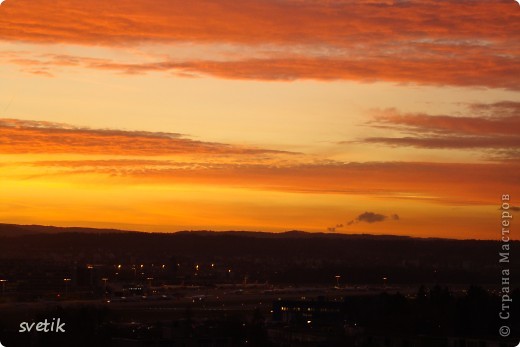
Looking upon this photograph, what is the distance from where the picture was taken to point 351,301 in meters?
42.2

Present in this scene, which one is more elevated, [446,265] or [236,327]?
[446,265]

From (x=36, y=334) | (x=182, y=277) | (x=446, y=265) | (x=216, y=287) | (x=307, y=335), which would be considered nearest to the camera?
(x=36, y=334)

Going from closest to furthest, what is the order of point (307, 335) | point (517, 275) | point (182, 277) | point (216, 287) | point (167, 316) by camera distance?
1. point (307, 335)
2. point (167, 316)
3. point (517, 275)
4. point (216, 287)
5. point (182, 277)

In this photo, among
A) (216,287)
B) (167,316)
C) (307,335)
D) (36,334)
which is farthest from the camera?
(216,287)

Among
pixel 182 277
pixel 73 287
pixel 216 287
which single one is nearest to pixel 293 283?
pixel 182 277

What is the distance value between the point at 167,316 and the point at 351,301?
6.86 meters

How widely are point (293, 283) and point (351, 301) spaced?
40078mm

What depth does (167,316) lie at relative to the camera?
138 feet

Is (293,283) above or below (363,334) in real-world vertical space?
above

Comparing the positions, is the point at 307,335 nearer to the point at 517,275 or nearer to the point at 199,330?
the point at 199,330

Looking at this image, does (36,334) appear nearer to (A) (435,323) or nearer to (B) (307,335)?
(B) (307,335)

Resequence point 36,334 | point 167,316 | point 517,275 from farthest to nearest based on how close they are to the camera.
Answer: point 517,275
point 167,316
point 36,334

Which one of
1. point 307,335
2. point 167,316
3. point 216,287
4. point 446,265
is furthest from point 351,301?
point 446,265

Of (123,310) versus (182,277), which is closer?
(123,310)
